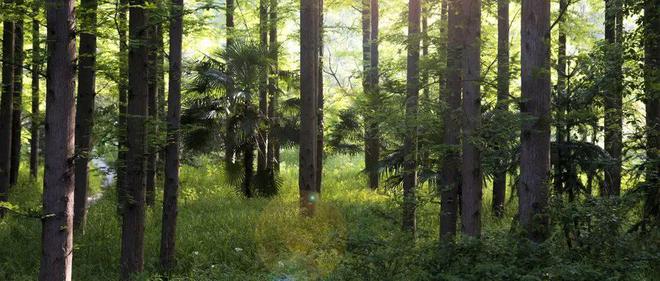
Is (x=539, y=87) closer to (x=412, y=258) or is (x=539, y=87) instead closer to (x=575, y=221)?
(x=575, y=221)

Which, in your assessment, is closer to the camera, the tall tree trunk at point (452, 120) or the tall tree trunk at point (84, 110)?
the tall tree trunk at point (452, 120)

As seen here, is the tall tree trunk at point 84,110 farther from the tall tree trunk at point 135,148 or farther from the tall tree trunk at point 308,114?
the tall tree trunk at point 308,114

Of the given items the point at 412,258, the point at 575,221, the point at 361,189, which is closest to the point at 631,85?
the point at 575,221

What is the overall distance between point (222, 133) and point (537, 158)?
9.09 m

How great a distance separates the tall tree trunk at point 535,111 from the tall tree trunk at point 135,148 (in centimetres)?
561

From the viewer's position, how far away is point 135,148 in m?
8.80

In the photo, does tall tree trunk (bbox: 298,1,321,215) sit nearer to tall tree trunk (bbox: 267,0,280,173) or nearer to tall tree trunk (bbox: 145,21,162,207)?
tall tree trunk (bbox: 267,0,280,173)

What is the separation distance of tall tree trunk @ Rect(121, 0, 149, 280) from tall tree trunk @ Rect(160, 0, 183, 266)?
54cm

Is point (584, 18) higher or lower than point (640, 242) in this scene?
higher

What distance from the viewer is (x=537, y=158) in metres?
7.81

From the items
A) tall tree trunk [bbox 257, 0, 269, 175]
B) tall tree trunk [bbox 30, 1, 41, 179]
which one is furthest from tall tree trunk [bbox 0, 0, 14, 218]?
tall tree trunk [bbox 257, 0, 269, 175]

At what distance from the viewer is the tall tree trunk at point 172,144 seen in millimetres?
9352

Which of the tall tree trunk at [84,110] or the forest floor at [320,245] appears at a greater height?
the tall tree trunk at [84,110]

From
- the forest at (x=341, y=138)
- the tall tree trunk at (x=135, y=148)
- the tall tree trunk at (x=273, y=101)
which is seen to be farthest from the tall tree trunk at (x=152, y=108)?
the tall tree trunk at (x=273, y=101)
